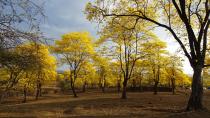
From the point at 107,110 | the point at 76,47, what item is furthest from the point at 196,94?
the point at 76,47

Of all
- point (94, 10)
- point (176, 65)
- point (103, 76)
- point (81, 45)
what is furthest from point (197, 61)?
point (103, 76)

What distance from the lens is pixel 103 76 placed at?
8288cm

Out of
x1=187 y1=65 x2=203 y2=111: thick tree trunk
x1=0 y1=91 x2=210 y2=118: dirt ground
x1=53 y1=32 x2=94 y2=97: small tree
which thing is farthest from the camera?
x1=53 y1=32 x2=94 y2=97: small tree

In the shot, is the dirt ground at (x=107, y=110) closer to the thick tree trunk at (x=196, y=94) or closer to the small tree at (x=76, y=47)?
the thick tree trunk at (x=196, y=94)

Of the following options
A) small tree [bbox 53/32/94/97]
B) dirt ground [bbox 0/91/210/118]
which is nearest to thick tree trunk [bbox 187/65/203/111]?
dirt ground [bbox 0/91/210/118]

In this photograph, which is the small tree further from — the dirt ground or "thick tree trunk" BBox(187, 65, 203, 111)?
"thick tree trunk" BBox(187, 65, 203, 111)

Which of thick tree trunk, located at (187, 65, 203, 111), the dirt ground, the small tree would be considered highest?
the small tree

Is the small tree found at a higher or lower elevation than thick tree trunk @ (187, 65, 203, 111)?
higher

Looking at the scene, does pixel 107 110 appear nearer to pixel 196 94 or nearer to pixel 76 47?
pixel 196 94

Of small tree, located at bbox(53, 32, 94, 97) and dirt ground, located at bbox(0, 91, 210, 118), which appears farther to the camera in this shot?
small tree, located at bbox(53, 32, 94, 97)

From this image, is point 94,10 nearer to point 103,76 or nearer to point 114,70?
point 114,70

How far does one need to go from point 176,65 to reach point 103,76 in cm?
2428

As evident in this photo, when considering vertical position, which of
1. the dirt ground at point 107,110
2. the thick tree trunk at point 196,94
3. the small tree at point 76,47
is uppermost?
the small tree at point 76,47

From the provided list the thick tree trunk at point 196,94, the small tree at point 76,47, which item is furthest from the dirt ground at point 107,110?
the small tree at point 76,47
